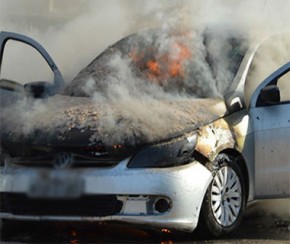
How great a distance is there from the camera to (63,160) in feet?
16.4

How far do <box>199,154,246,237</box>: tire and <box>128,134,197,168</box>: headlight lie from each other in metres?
0.27

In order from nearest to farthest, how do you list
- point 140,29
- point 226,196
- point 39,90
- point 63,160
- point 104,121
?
point 63,160
point 104,121
point 226,196
point 39,90
point 140,29

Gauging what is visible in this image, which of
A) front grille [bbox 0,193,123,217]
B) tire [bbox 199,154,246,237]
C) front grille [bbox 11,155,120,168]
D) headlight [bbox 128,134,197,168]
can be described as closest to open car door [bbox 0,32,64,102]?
front grille [bbox 11,155,120,168]

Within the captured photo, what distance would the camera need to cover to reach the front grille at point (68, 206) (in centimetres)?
482

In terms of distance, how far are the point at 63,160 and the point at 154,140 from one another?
2.20 feet

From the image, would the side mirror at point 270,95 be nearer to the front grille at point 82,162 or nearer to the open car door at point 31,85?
the front grille at point 82,162

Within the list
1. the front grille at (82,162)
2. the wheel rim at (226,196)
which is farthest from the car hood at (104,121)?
the wheel rim at (226,196)

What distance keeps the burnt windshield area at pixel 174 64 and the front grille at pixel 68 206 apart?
1342 millimetres

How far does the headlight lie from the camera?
5.03 m

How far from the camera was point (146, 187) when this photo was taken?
495 centimetres

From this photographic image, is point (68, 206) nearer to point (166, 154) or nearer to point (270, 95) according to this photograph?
point (166, 154)

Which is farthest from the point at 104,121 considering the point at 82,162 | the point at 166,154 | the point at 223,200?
the point at 223,200

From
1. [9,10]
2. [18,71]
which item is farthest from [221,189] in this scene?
[9,10]

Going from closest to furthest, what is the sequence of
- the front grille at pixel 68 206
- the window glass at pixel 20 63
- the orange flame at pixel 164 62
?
the front grille at pixel 68 206 → the orange flame at pixel 164 62 → the window glass at pixel 20 63
